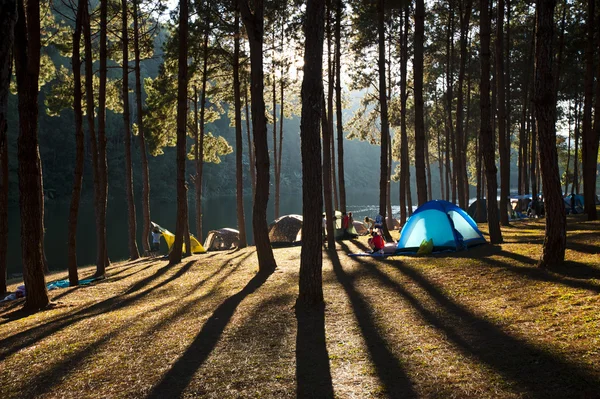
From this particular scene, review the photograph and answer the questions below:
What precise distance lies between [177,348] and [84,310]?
373cm

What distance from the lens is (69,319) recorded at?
7707 millimetres

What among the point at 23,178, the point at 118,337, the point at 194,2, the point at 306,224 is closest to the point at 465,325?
the point at 306,224

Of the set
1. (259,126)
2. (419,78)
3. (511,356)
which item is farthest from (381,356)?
(419,78)

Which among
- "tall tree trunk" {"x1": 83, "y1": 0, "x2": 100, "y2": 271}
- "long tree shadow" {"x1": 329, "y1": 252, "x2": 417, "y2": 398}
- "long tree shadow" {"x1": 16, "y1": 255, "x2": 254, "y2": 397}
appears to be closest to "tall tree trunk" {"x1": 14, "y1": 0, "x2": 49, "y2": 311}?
"long tree shadow" {"x1": 16, "y1": 255, "x2": 254, "y2": 397}

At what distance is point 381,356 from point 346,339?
77 cm

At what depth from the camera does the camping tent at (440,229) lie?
1105 centimetres

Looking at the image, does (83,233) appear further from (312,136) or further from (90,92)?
(312,136)

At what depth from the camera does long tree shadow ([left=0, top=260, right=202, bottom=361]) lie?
20.9 ft

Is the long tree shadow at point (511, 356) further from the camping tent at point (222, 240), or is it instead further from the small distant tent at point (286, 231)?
the camping tent at point (222, 240)

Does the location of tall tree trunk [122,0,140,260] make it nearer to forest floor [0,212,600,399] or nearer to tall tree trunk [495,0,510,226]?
forest floor [0,212,600,399]

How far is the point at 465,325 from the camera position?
5.56m

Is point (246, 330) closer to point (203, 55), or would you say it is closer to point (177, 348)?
point (177, 348)

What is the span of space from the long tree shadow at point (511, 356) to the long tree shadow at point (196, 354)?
9.10 ft

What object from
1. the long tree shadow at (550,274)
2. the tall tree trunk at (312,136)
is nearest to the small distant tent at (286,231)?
the long tree shadow at (550,274)
